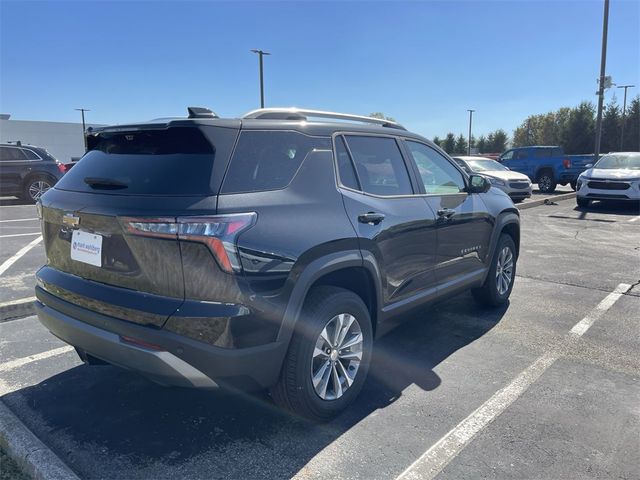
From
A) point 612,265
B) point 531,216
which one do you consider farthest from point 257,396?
point 531,216

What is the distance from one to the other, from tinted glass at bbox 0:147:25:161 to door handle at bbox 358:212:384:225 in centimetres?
1452

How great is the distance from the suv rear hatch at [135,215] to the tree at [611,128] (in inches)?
2164

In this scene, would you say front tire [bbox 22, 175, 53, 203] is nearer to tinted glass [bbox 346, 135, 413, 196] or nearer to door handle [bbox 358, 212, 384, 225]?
tinted glass [bbox 346, 135, 413, 196]

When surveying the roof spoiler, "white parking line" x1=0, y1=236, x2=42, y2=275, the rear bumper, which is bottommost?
"white parking line" x1=0, y1=236, x2=42, y2=275

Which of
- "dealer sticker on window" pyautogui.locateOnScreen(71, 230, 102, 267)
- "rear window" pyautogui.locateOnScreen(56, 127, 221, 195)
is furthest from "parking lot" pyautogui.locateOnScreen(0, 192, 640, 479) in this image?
"rear window" pyautogui.locateOnScreen(56, 127, 221, 195)

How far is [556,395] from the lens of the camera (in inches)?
132

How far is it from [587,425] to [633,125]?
55.1 metres

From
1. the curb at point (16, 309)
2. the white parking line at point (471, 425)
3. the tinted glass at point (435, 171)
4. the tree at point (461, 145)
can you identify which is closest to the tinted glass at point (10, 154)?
the curb at point (16, 309)

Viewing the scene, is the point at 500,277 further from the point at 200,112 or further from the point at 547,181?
the point at 547,181

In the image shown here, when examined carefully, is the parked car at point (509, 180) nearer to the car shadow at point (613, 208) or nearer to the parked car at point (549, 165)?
the car shadow at point (613, 208)

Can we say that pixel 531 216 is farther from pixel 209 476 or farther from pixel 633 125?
pixel 633 125

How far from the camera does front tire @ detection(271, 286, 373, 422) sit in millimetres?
Answer: 2723

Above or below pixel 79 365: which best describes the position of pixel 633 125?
above

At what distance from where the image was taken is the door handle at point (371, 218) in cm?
311
